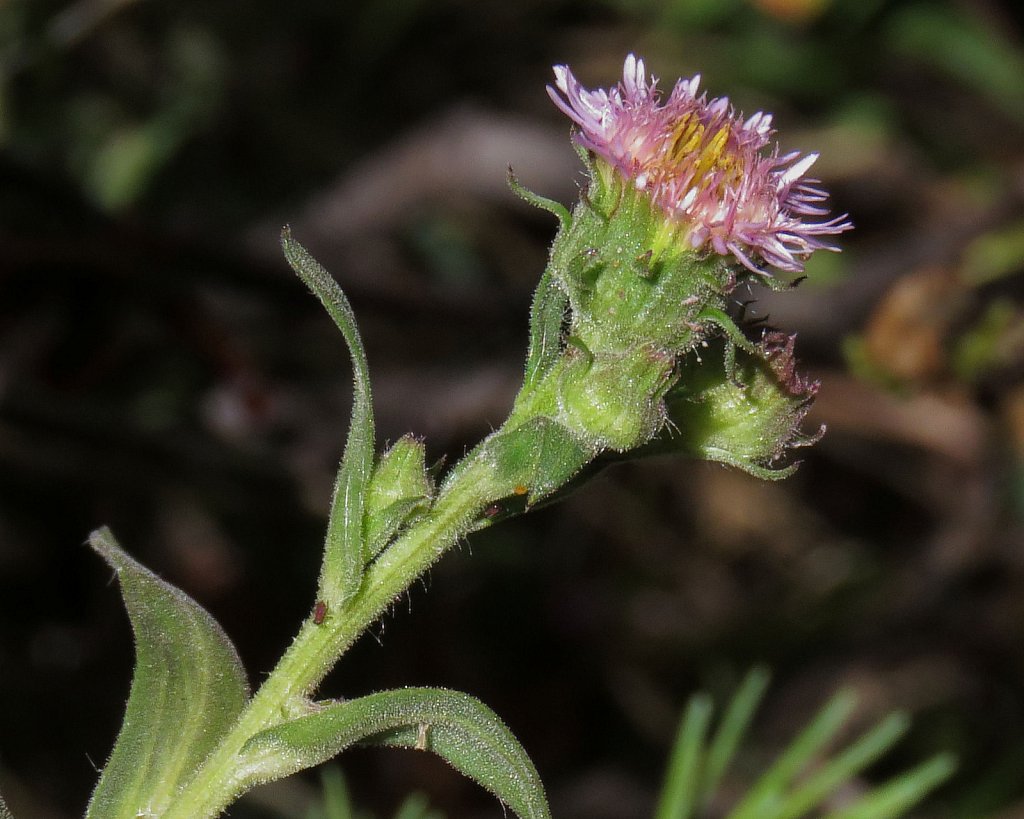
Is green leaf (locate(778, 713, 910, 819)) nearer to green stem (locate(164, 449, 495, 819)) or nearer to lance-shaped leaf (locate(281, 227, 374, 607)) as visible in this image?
green stem (locate(164, 449, 495, 819))

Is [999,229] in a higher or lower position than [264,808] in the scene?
higher

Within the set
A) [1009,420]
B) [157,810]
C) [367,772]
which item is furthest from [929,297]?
[157,810]

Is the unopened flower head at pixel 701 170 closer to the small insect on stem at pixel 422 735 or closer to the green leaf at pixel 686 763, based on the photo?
the small insect on stem at pixel 422 735

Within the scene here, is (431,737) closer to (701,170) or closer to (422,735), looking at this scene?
(422,735)

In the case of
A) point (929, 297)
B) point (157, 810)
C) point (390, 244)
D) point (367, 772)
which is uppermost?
point (929, 297)

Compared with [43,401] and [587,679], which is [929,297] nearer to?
[587,679]

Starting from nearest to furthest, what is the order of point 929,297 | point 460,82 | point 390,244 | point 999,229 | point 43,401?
point 43,401, point 929,297, point 999,229, point 390,244, point 460,82

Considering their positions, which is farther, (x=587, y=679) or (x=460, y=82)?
(x=460, y=82)
